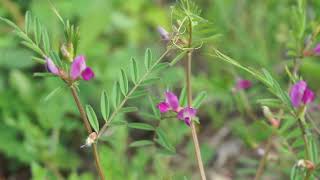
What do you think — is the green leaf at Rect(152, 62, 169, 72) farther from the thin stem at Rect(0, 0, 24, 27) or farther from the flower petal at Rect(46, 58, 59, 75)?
the thin stem at Rect(0, 0, 24, 27)

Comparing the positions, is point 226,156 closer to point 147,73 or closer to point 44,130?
point 44,130

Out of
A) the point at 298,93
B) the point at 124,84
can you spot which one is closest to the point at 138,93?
the point at 124,84

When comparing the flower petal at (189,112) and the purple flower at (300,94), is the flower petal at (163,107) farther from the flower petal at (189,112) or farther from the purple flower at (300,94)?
the purple flower at (300,94)

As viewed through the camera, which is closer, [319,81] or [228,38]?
[319,81]

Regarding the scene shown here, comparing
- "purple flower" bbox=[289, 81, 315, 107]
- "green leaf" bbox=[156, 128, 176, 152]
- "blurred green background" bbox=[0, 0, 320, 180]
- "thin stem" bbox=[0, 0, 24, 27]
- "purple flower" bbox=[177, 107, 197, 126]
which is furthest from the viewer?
"thin stem" bbox=[0, 0, 24, 27]

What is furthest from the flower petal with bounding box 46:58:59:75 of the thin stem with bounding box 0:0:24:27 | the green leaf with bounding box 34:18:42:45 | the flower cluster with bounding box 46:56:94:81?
the thin stem with bounding box 0:0:24:27

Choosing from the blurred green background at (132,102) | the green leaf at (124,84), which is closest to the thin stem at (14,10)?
the blurred green background at (132,102)

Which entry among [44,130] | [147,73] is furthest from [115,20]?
[147,73]
